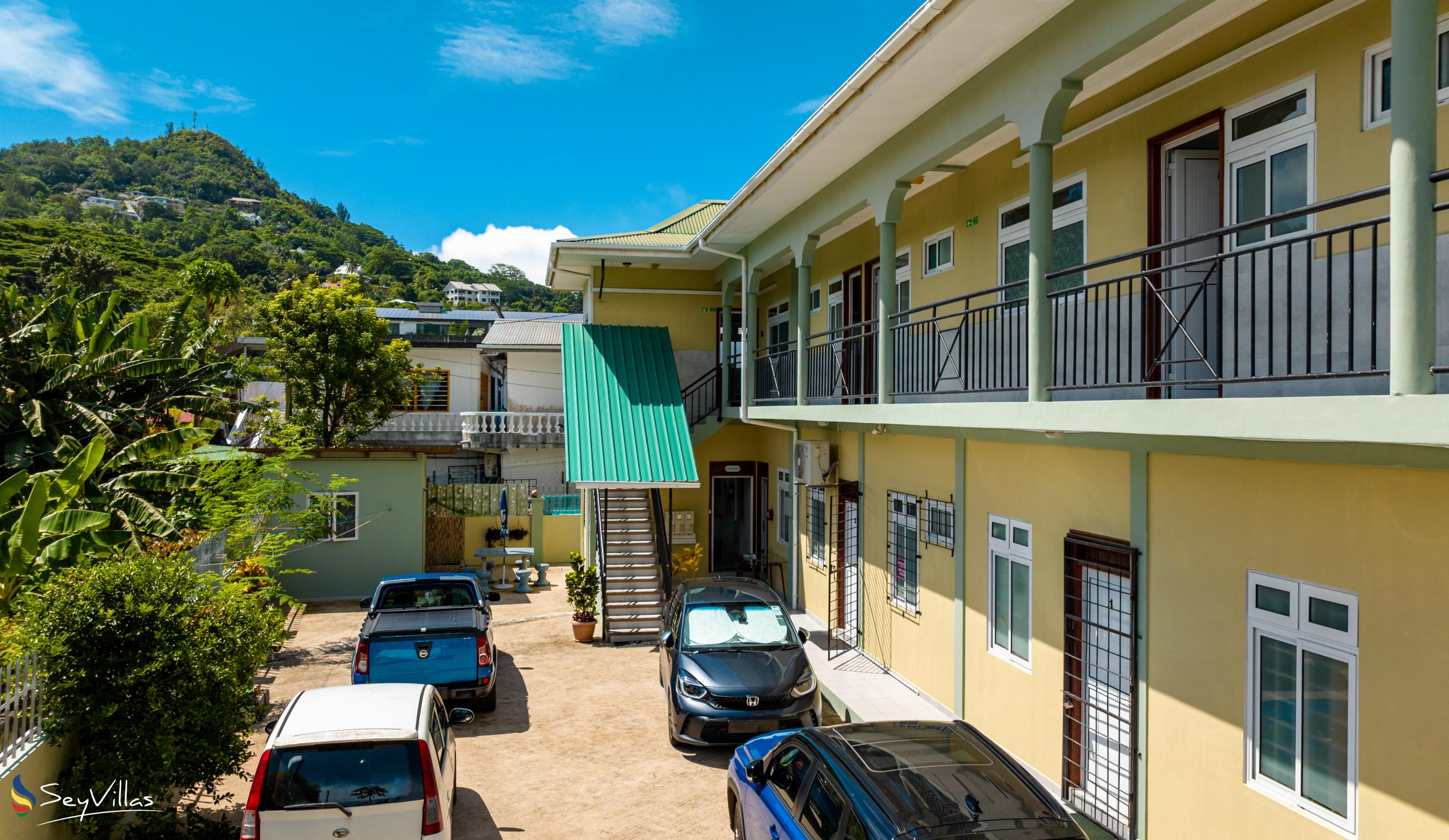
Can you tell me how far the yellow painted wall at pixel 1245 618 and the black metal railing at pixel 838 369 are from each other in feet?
19.5

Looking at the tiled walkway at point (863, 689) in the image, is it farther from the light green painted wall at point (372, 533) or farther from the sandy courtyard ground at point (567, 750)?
the light green painted wall at point (372, 533)

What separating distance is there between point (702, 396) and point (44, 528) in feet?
43.1

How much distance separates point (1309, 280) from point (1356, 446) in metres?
1.45

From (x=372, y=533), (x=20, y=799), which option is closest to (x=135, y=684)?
(x=20, y=799)

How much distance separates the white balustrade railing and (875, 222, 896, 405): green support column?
15.9m

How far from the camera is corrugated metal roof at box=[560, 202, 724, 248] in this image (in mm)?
18203

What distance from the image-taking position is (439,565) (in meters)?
20.9

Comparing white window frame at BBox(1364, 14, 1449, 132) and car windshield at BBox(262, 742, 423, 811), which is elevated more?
white window frame at BBox(1364, 14, 1449, 132)

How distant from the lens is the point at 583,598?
1498 centimetres

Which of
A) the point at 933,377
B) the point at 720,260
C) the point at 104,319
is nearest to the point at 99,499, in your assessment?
the point at 104,319

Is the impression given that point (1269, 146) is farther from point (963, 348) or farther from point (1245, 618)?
point (963, 348)

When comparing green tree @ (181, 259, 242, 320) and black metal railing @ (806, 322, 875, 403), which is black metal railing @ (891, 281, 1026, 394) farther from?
green tree @ (181, 259, 242, 320)

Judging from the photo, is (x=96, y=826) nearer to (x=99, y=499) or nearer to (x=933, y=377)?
(x=99, y=499)

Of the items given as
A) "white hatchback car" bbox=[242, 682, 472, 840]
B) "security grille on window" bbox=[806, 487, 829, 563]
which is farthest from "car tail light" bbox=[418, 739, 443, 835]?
"security grille on window" bbox=[806, 487, 829, 563]
